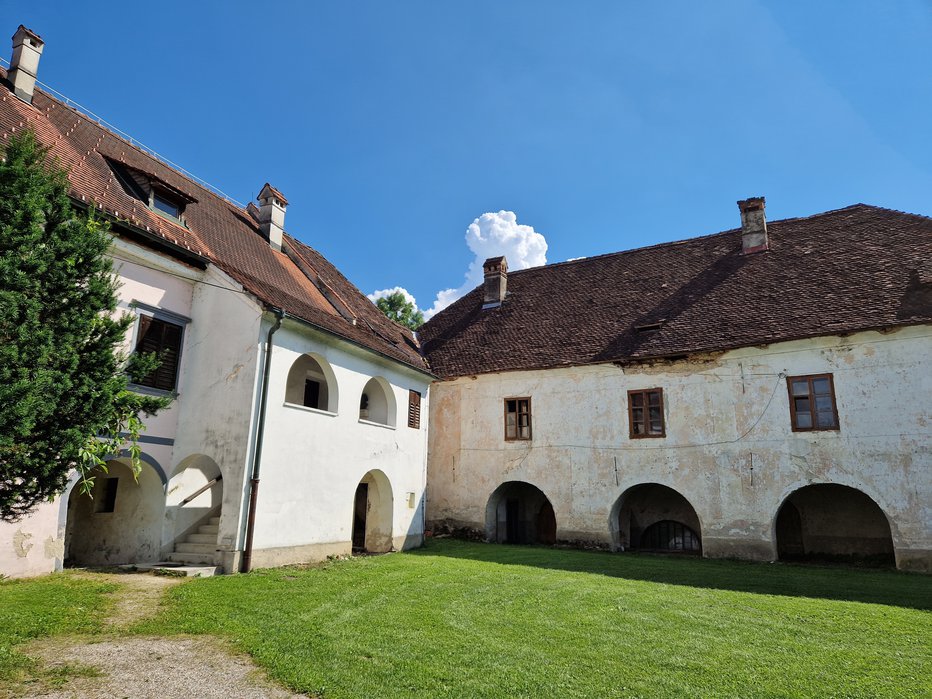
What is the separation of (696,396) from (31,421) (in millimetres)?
16603

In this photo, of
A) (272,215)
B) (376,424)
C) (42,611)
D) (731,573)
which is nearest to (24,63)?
(272,215)

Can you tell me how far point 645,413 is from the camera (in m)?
18.7

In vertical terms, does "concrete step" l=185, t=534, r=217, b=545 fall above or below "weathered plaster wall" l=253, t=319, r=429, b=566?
below

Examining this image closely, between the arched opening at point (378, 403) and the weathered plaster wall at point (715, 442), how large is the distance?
13.3ft

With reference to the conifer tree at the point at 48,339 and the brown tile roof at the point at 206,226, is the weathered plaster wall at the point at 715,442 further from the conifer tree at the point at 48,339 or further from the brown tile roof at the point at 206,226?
the conifer tree at the point at 48,339

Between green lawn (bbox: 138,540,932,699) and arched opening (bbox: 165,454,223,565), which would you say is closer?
green lawn (bbox: 138,540,932,699)

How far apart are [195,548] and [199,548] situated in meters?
0.09

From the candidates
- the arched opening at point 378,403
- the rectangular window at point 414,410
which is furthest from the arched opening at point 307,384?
the rectangular window at point 414,410

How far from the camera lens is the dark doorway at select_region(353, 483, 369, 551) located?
1783 cm

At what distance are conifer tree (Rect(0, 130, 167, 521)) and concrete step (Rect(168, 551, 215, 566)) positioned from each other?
6.72 meters

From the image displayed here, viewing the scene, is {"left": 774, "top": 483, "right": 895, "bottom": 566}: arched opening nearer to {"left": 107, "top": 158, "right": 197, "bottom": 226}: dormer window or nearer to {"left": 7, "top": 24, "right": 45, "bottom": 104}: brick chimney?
{"left": 107, "top": 158, "right": 197, "bottom": 226}: dormer window

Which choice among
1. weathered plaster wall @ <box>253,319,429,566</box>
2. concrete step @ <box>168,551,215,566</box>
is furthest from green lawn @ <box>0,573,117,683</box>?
weathered plaster wall @ <box>253,319,429,566</box>

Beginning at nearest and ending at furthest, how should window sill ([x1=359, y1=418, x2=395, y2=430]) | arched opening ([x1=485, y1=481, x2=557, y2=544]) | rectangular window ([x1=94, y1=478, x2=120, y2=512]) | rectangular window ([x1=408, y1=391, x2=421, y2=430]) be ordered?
rectangular window ([x1=94, y1=478, x2=120, y2=512]) → window sill ([x1=359, y1=418, x2=395, y2=430]) → rectangular window ([x1=408, y1=391, x2=421, y2=430]) → arched opening ([x1=485, y1=481, x2=557, y2=544])

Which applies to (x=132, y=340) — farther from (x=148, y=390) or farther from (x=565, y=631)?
(x=565, y=631)
